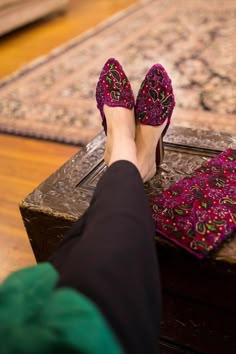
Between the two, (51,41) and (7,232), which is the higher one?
(51,41)

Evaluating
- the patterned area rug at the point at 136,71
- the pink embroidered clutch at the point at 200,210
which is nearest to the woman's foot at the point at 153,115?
the pink embroidered clutch at the point at 200,210

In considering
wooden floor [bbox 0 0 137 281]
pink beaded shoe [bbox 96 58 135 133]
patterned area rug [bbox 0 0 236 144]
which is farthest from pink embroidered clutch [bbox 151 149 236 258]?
patterned area rug [bbox 0 0 236 144]

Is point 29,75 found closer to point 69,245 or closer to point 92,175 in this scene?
point 92,175

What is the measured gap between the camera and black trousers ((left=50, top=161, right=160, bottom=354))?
1.64 feet

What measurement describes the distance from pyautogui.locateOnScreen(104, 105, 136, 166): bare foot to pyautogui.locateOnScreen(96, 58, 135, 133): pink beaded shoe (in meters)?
0.02

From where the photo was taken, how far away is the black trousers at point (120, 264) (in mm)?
501

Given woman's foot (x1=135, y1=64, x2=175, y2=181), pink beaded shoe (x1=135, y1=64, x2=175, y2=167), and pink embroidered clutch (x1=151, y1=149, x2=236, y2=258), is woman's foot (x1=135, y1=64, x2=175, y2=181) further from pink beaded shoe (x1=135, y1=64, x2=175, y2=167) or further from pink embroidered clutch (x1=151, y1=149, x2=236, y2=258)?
pink embroidered clutch (x1=151, y1=149, x2=236, y2=258)

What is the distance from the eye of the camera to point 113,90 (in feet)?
3.47

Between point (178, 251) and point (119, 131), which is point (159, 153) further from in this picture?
point (178, 251)

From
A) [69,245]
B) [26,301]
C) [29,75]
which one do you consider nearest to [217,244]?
[69,245]

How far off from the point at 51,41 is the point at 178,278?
265 centimetres

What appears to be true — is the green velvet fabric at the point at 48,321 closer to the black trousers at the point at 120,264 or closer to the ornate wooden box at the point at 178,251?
the black trousers at the point at 120,264

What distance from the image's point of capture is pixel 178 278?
77 centimetres

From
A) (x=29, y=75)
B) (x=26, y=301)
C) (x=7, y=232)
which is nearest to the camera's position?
(x=26, y=301)
